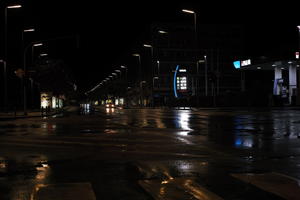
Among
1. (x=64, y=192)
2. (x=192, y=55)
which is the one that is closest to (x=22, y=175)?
(x=64, y=192)

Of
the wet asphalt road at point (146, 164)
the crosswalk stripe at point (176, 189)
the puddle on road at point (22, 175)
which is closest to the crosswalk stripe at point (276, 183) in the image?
the wet asphalt road at point (146, 164)

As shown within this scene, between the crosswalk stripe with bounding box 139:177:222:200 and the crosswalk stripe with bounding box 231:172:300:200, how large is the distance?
1031 mm

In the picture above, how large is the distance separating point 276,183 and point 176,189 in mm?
1890

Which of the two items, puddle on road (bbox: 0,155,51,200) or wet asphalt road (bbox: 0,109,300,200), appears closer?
puddle on road (bbox: 0,155,51,200)

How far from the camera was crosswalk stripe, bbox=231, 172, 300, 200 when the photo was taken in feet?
23.5

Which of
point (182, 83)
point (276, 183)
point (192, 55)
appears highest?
point (192, 55)

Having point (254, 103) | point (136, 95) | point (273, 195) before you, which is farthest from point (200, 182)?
point (136, 95)

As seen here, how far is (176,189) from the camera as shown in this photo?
7.55 m

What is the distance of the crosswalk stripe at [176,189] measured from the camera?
697 cm

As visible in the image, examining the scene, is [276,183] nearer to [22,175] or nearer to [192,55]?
[22,175]

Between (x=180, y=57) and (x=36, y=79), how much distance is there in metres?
47.8

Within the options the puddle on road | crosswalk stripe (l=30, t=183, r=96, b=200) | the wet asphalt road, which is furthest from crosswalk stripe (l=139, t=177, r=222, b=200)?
the puddle on road

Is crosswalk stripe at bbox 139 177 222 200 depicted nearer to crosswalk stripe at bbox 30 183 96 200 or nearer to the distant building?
crosswalk stripe at bbox 30 183 96 200

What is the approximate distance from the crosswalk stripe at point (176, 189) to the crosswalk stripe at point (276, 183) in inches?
40.6
